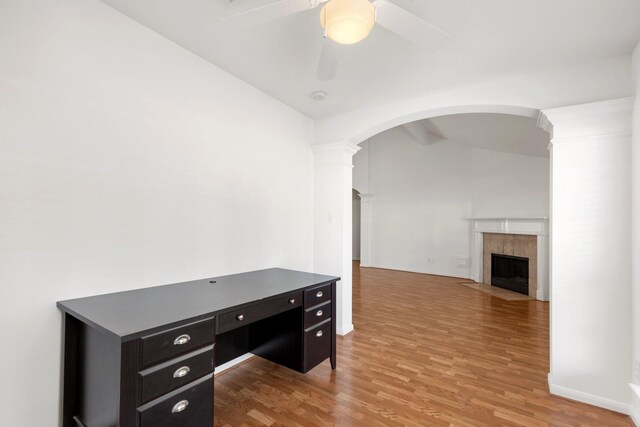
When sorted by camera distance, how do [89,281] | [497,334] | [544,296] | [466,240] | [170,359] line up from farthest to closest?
[466,240] < [544,296] < [497,334] < [89,281] < [170,359]

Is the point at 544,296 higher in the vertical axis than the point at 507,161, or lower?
lower

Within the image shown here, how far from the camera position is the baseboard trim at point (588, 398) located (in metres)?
1.89

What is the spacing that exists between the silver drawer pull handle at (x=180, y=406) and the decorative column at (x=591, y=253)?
97.9 inches

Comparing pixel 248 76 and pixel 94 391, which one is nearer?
pixel 94 391

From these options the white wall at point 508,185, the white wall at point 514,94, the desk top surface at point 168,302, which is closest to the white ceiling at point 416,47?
the white wall at point 514,94

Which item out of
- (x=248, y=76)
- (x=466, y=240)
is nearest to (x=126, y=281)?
(x=248, y=76)

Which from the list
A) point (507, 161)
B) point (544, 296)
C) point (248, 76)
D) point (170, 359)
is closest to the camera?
point (170, 359)

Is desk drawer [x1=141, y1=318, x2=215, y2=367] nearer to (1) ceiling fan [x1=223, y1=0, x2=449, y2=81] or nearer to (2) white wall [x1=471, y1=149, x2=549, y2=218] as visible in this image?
(1) ceiling fan [x1=223, y1=0, x2=449, y2=81]

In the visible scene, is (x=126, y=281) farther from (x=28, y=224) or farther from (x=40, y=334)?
(x=28, y=224)

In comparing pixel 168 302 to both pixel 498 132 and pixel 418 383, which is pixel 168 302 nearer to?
pixel 418 383

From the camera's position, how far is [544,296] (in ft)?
15.0

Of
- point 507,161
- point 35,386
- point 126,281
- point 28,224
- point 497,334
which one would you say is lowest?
point 497,334

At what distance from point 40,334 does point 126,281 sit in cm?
43

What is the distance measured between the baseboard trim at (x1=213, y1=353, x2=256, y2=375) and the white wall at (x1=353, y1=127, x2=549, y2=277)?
5.22 metres
